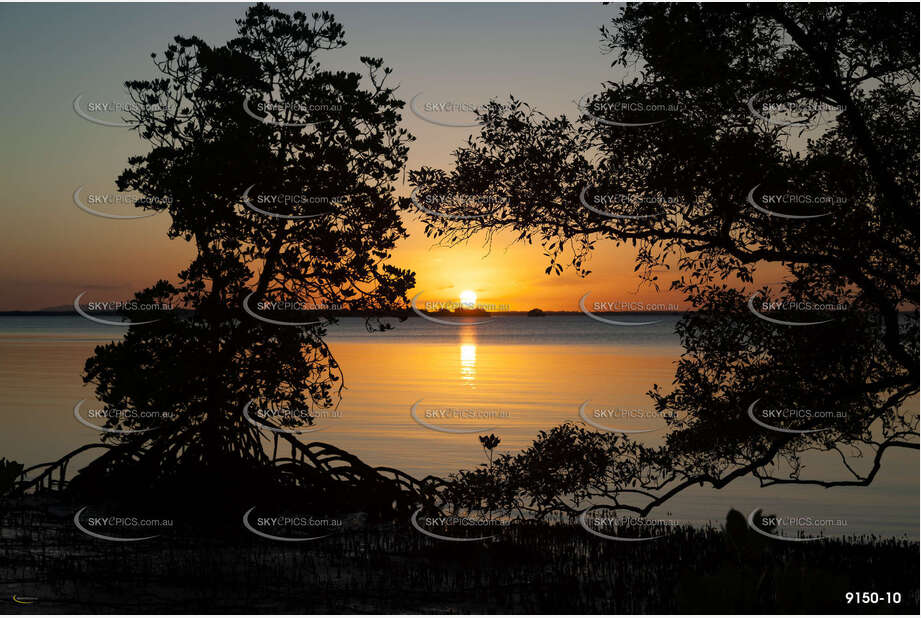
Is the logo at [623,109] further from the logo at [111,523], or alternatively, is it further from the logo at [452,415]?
the logo at [452,415]

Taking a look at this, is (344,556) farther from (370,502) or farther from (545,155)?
(545,155)

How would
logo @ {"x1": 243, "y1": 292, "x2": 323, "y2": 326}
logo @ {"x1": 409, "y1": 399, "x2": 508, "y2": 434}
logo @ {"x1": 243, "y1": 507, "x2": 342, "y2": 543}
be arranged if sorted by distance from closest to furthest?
logo @ {"x1": 243, "y1": 507, "x2": 342, "y2": 543}, logo @ {"x1": 243, "y1": 292, "x2": 323, "y2": 326}, logo @ {"x1": 409, "y1": 399, "x2": 508, "y2": 434}

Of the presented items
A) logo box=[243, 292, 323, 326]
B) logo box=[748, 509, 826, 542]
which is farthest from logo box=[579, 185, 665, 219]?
logo box=[243, 292, 323, 326]

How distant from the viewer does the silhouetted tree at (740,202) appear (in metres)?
11.8

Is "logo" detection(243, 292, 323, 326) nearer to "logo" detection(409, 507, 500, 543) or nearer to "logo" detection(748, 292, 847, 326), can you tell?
"logo" detection(409, 507, 500, 543)

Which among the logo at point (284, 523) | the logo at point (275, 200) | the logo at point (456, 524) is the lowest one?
the logo at point (284, 523)

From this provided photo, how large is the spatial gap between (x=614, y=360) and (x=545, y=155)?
59877 mm

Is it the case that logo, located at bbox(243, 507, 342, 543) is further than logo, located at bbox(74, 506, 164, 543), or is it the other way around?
logo, located at bbox(243, 507, 342, 543)

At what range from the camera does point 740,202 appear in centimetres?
1199

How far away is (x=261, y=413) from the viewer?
18.2 meters

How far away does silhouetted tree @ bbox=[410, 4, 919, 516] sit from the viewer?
1178 centimetres

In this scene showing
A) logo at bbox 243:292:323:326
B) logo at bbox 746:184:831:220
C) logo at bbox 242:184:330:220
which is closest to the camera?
logo at bbox 746:184:831:220

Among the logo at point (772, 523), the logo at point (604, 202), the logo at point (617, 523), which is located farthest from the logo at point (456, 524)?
the logo at point (604, 202)

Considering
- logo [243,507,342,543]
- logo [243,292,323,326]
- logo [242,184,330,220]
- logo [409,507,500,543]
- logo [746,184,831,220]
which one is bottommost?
logo [243,507,342,543]
